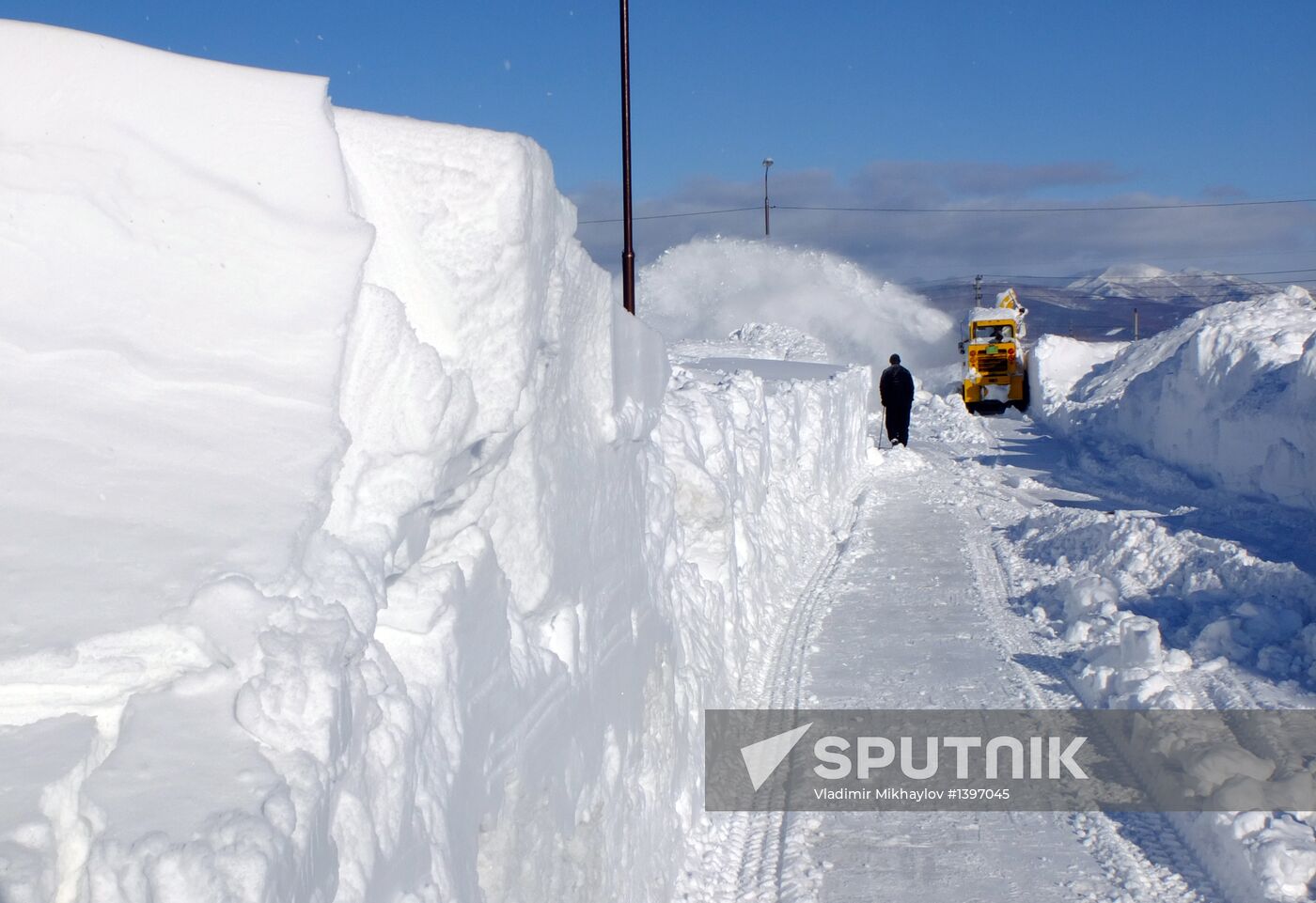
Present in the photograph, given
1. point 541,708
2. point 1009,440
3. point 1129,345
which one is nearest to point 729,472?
point 541,708

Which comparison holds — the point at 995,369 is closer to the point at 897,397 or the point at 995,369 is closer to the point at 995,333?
the point at 995,333

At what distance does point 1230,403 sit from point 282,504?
1533 centimetres

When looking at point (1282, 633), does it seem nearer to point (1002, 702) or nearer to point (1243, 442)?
point (1002, 702)

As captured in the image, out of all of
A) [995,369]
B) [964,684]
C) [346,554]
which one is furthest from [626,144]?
[995,369]

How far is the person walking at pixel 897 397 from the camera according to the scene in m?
17.8

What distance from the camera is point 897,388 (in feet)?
58.4

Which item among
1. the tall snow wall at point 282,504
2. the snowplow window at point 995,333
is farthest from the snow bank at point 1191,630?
the snowplow window at point 995,333

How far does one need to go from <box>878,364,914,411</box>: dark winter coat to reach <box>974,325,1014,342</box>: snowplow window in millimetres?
10544

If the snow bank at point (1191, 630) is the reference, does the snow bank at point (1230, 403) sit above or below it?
above

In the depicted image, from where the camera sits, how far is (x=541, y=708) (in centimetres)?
315

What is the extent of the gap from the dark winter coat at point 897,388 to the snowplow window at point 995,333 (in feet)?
34.6
